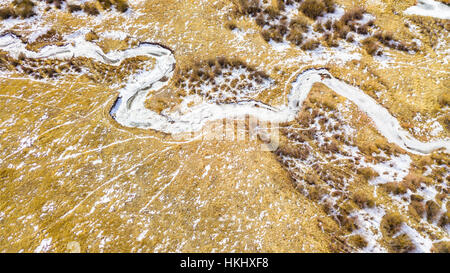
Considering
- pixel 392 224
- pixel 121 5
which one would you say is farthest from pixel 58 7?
pixel 392 224

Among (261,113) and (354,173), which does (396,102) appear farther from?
(261,113)

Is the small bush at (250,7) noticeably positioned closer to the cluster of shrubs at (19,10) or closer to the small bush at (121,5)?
the small bush at (121,5)

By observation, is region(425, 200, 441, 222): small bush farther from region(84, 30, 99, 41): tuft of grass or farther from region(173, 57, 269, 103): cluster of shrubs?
region(84, 30, 99, 41): tuft of grass

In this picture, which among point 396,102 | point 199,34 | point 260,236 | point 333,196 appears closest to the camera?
point 260,236

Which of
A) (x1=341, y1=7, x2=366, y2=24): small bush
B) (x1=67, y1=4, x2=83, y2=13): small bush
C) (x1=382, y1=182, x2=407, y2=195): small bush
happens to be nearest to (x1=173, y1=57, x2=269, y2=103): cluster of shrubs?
(x1=341, y1=7, x2=366, y2=24): small bush

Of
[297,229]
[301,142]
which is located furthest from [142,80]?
[297,229]

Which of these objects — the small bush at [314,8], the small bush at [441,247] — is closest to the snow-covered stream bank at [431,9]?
the small bush at [314,8]
